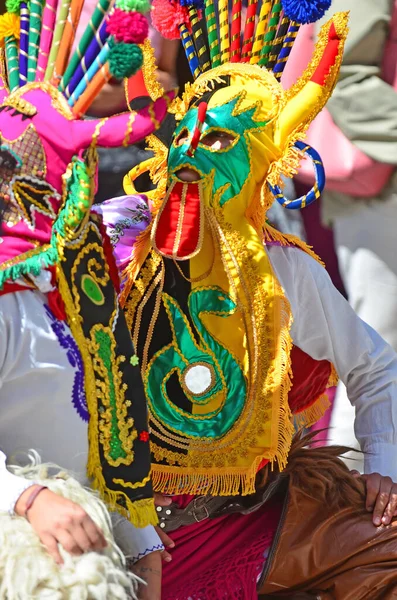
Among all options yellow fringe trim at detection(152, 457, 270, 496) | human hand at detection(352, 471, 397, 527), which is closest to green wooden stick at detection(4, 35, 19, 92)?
yellow fringe trim at detection(152, 457, 270, 496)

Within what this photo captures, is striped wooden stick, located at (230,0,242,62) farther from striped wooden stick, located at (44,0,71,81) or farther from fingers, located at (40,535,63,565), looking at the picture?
fingers, located at (40,535,63,565)

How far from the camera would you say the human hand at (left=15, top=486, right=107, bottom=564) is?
1.37 meters

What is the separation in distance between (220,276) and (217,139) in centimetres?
28

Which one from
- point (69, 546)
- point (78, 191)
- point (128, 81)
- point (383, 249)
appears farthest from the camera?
point (383, 249)

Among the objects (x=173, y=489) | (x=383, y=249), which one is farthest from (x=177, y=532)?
(x=383, y=249)

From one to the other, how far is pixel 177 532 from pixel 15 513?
2.23 feet

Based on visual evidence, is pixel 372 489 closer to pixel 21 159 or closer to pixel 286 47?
pixel 286 47

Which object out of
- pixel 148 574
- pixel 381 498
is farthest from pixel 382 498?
pixel 148 574

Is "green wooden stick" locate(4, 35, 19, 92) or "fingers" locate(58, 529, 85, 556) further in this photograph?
"green wooden stick" locate(4, 35, 19, 92)

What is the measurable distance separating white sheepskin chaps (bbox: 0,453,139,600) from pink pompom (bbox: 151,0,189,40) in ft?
3.42

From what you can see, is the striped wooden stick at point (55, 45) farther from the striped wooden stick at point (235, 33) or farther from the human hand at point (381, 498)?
the human hand at point (381, 498)

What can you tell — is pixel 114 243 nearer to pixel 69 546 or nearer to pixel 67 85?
pixel 67 85

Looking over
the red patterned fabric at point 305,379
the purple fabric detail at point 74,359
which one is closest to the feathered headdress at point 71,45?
the purple fabric detail at point 74,359

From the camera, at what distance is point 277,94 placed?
2.00 meters
